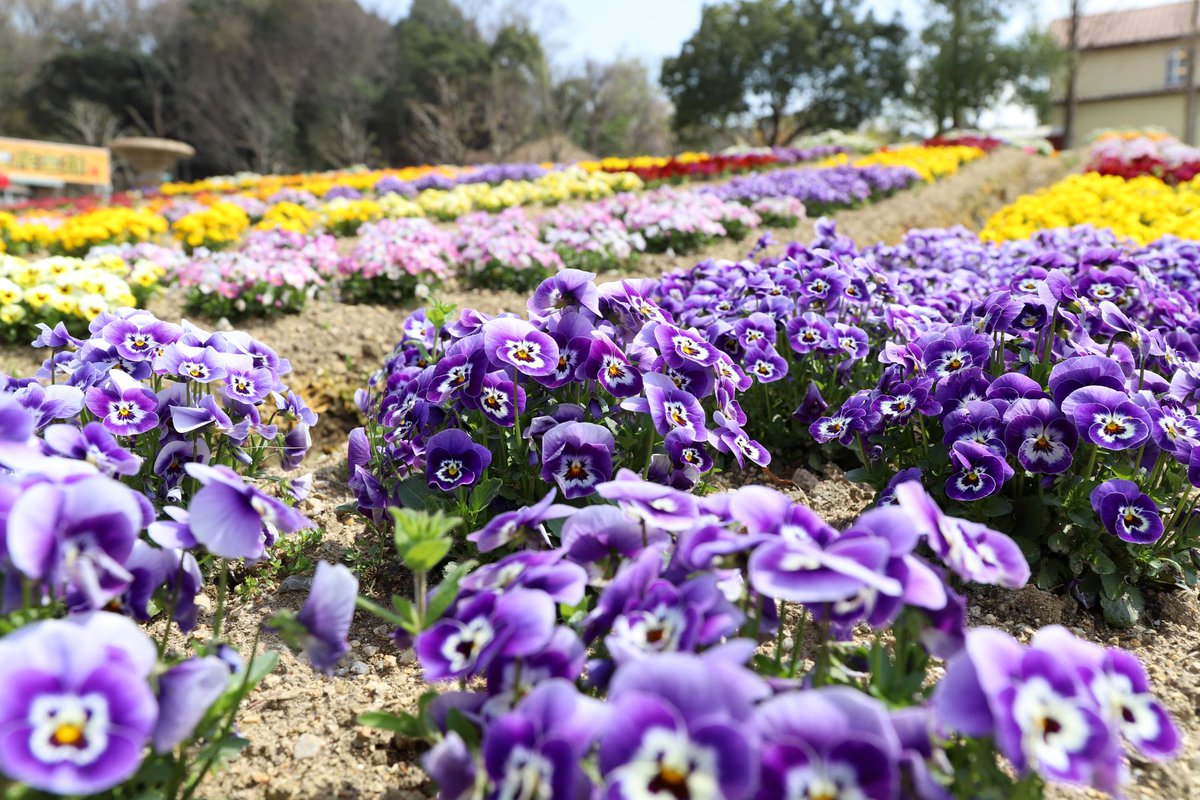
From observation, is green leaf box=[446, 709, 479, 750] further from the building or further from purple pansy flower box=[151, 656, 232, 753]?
the building

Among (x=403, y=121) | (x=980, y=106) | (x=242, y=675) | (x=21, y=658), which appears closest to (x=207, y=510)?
(x=242, y=675)

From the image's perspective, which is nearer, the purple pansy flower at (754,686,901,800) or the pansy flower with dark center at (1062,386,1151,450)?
the purple pansy flower at (754,686,901,800)

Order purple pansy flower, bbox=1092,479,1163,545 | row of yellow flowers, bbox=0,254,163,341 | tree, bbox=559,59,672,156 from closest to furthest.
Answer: purple pansy flower, bbox=1092,479,1163,545 → row of yellow flowers, bbox=0,254,163,341 → tree, bbox=559,59,672,156

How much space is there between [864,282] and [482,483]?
6.60 feet

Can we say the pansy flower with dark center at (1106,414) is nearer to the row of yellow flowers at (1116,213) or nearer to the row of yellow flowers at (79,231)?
the row of yellow flowers at (1116,213)

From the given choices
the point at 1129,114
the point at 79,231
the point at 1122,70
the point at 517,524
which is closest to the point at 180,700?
the point at 517,524

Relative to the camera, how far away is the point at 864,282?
140 inches

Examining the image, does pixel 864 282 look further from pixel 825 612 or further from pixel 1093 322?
pixel 825 612

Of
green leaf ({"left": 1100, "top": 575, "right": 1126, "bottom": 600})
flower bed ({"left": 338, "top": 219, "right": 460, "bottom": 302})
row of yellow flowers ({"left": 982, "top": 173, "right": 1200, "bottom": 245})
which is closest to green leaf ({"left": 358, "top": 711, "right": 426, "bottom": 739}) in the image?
green leaf ({"left": 1100, "top": 575, "right": 1126, "bottom": 600})

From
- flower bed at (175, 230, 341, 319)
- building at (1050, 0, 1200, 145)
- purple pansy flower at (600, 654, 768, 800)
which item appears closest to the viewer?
purple pansy flower at (600, 654, 768, 800)

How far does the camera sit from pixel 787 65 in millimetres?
43594

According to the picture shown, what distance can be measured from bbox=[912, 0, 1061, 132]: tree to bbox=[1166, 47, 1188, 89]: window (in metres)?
9.24

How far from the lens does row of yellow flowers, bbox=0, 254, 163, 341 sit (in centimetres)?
516

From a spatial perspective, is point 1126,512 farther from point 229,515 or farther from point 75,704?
point 75,704
